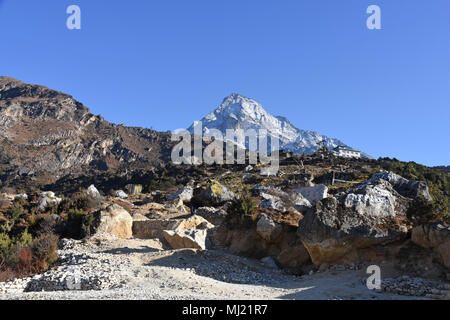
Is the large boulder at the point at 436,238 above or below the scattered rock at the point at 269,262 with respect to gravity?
above

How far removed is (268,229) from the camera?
12.0 meters

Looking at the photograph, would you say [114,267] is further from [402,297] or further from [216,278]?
[402,297]

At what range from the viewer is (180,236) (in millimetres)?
13062

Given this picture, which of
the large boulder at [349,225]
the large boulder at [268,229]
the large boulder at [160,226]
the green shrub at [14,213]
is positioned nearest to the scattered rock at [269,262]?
the large boulder at [268,229]

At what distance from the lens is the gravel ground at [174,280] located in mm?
7445

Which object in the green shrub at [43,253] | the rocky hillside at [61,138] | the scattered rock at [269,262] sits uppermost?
the rocky hillside at [61,138]

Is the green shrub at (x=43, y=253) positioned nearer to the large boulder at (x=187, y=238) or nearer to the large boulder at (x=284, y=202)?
the large boulder at (x=187, y=238)

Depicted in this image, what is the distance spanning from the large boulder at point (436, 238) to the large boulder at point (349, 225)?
579 mm

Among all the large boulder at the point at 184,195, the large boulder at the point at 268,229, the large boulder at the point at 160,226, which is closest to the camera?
the large boulder at the point at 268,229

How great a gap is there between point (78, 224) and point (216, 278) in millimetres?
9216

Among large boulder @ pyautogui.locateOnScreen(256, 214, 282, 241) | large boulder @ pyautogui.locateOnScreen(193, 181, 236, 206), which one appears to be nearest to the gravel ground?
large boulder @ pyautogui.locateOnScreen(256, 214, 282, 241)

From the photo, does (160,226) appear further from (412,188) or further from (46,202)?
(412,188)
